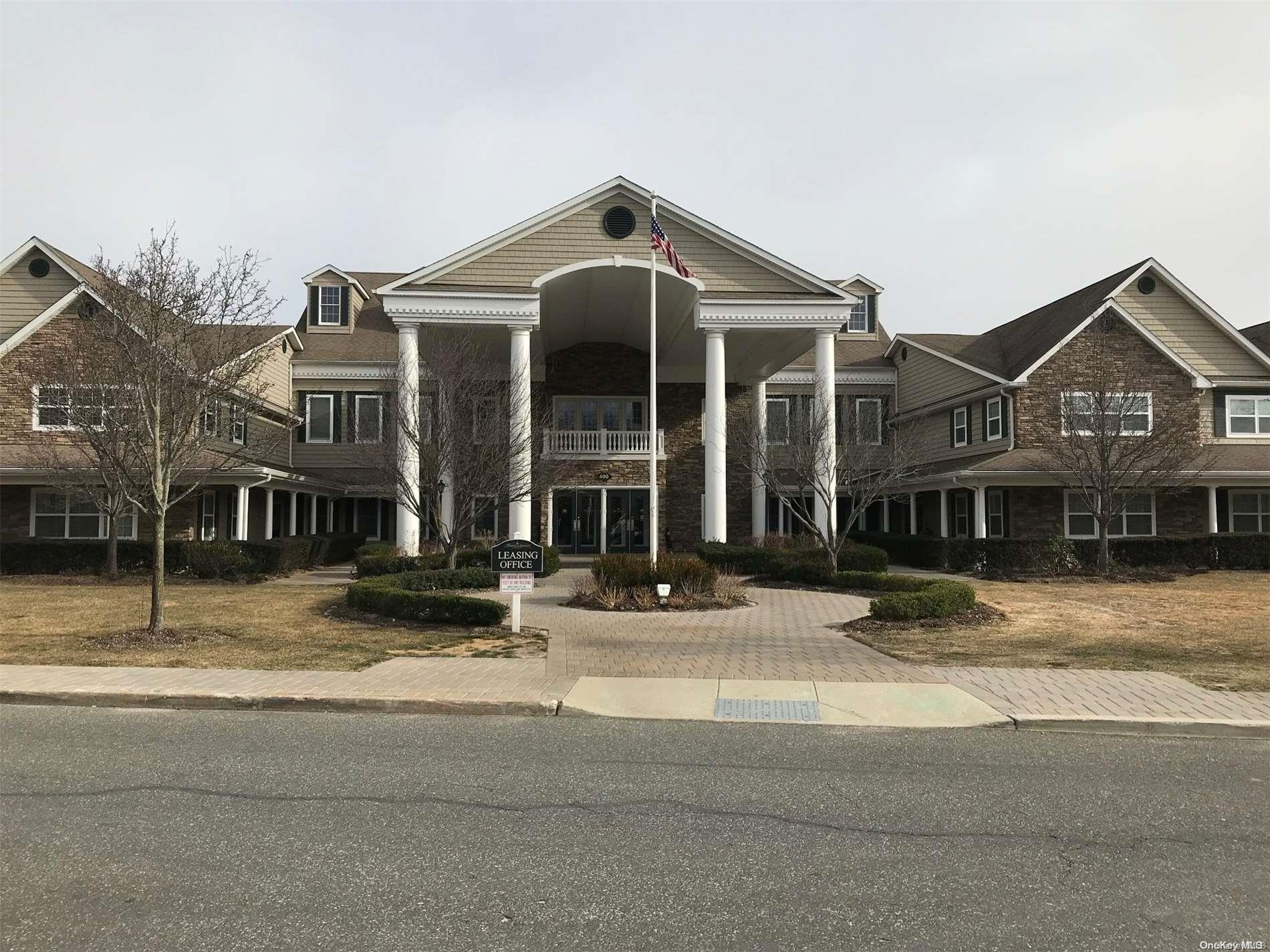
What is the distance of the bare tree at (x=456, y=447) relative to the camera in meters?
20.5

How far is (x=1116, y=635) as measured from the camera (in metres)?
13.4

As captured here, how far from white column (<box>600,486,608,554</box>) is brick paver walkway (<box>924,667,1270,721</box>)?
71.7 ft

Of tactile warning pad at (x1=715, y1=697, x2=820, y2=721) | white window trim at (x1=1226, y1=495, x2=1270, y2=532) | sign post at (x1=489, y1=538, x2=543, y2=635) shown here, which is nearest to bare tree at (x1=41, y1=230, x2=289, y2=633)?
sign post at (x1=489, y1=538, x2=543, y2=635)

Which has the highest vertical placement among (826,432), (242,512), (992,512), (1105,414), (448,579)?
(1105,414)

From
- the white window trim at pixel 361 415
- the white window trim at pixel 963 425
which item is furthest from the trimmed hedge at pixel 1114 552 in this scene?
the white window trim at pixel 361 415

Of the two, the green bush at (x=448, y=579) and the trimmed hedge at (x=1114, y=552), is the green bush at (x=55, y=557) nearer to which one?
the green bush at (x=448, y=579)

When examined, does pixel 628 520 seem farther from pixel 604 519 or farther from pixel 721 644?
pixel 721 644

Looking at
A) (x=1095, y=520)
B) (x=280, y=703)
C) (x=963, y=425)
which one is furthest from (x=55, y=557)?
(x=1095, y=520)

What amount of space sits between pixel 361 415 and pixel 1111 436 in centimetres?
2311

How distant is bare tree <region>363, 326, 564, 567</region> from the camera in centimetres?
2048

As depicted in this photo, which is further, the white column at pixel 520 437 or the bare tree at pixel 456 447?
the white column at pixel 520 437

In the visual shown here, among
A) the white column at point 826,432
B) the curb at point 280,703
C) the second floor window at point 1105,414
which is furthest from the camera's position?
the white column at point 826,432

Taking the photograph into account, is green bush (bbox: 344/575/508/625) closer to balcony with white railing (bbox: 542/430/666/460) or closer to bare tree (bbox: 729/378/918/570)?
bare tree (bbox: 729/378/918/570)

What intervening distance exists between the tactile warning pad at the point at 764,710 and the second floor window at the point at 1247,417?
2799cm
